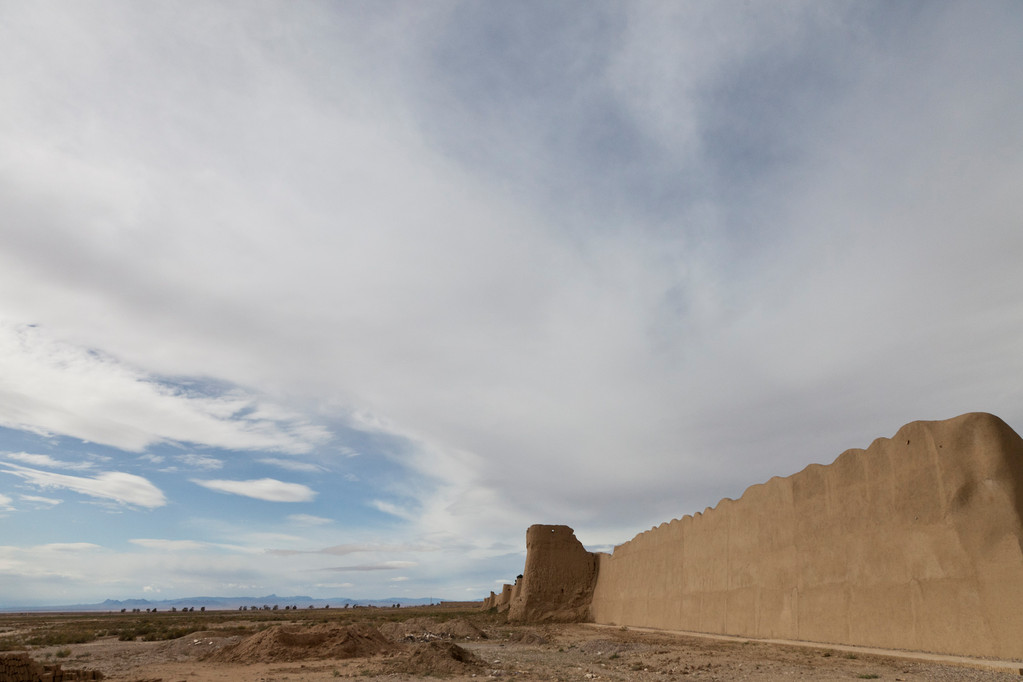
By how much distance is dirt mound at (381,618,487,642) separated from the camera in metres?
24.2

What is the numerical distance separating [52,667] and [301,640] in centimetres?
763

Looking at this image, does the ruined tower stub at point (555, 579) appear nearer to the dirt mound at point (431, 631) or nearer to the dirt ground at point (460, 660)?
the dirt mound at point (431, 631)

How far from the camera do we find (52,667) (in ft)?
35.7

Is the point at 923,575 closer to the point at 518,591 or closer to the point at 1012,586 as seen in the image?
the point at 1012,586

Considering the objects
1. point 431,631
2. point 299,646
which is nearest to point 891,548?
point 299,646

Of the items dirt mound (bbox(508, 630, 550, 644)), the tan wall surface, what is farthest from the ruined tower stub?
the tan wall surface

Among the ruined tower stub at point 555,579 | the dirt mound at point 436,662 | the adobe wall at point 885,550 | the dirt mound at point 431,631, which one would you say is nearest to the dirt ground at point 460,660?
the dirt mound at point 436,662

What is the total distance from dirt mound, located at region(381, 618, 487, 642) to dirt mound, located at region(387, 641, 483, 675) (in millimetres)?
8815

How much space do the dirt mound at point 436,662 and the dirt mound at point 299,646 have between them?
309 cm

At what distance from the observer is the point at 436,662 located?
1403cm

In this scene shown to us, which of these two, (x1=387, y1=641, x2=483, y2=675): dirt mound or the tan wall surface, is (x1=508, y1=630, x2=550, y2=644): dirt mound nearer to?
the tan wall surface

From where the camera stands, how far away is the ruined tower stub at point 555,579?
113 feet

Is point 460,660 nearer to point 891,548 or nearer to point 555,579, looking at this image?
point 891,548

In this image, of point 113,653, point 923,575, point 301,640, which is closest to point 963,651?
point 923,575
